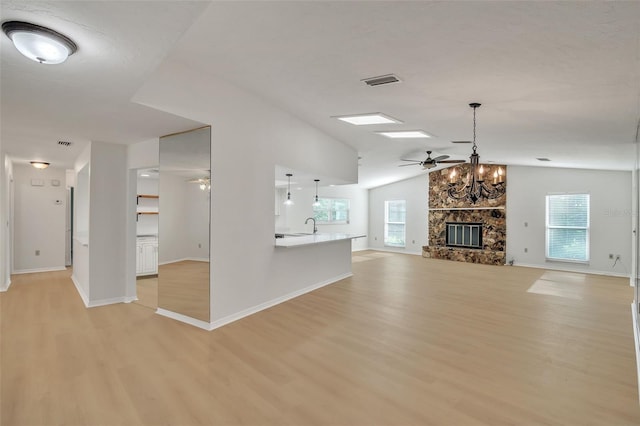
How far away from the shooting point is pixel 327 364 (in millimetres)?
2920

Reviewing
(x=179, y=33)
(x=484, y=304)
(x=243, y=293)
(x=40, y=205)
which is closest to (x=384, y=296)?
(x=484, y=304)

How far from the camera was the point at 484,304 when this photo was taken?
16.3ft

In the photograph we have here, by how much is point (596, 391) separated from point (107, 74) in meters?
4.56

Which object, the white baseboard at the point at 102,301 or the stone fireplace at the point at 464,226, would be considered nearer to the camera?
the white baseboard at the point at 102,301

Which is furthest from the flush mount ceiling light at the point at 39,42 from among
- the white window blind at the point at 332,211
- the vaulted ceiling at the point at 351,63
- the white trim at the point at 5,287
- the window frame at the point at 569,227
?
the window frame at the point at 569,227

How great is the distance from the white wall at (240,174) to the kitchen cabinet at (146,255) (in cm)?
238

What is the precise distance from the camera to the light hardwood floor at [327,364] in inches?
87.2

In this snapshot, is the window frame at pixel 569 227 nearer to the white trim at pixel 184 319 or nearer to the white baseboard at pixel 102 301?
the white trim at pixel 184 319

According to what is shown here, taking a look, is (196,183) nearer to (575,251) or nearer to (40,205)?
(40,205)

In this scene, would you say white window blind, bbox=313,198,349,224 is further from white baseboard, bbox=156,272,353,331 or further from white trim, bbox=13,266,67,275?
white trim, bbox=13,266,67,275

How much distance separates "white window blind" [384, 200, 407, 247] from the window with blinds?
14.8ft

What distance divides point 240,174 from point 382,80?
2.07 meters

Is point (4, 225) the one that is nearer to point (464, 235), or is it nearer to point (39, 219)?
point (39, 219)

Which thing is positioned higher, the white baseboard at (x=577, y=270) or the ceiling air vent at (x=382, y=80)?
the ceiling air vent at (x=382, y=80)
